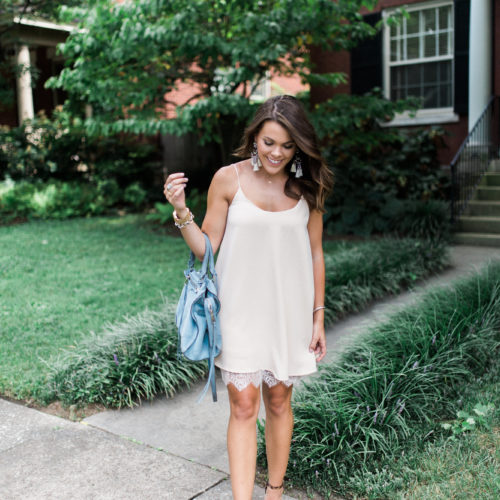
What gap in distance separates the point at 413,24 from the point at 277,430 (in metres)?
11.0

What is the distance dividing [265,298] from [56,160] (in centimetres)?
1234

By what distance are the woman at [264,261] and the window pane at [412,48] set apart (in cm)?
1041

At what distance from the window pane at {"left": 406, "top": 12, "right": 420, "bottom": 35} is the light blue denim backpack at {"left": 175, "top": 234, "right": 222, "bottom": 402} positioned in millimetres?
10836

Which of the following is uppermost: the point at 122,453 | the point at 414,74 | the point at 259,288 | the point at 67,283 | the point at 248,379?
the point at 414,74

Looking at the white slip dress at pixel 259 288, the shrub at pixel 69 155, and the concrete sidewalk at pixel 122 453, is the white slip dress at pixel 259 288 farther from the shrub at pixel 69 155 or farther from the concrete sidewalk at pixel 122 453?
the shrub at pixel 69 155

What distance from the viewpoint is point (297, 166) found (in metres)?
2.61

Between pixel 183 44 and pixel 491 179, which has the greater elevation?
pixel 183 44

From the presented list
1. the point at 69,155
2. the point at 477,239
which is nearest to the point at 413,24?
the point at 477,239

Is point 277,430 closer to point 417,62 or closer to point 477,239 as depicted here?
point 477,239

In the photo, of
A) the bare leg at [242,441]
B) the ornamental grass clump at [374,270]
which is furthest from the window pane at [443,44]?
the bare leg at [242,441]

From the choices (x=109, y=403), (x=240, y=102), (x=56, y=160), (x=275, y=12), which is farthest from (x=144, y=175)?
(x=109, y=403)

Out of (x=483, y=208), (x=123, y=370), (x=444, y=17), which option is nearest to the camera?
(x=123, y=370)

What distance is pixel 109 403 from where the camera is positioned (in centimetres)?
390

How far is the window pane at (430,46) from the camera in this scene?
38.6 feet
